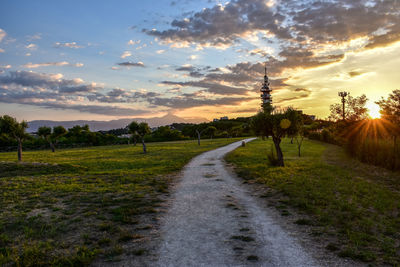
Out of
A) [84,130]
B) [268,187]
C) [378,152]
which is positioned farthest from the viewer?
[84,130]

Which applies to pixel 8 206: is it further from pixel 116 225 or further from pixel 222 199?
pixel 222 199

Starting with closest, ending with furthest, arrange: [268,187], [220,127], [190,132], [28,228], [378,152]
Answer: [28,228] < [268,187] < [378,152] < [190,132] < [220,127]

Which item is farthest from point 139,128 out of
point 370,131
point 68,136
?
point 68,136

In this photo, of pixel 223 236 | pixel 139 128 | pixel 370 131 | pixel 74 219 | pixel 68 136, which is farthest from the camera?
pixel 68 136

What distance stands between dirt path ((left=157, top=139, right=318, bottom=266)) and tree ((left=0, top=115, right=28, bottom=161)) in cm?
3426

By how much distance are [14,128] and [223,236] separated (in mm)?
38851

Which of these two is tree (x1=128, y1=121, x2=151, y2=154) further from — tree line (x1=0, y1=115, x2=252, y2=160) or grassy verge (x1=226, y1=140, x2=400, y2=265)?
grassy verge (x1=226, y1=140, x2=400, y2=265)

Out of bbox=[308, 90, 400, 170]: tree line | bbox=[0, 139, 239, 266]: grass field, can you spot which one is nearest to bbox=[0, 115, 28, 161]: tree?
bbox=[0, 139, 239, 266]: grass field

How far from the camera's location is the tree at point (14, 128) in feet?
111

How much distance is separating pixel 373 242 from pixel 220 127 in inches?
5678

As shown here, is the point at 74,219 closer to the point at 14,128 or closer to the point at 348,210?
the point at 348,210

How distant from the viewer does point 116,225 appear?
26.6 feet

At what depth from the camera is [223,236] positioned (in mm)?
7086

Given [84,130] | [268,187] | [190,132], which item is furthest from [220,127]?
[268,187]
